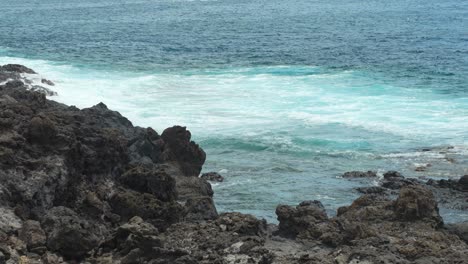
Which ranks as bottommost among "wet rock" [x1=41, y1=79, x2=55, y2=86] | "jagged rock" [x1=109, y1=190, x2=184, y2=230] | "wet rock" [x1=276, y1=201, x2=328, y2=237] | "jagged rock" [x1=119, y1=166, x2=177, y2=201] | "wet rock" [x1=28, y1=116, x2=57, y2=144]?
"wet rock" [x1=276, y1=201, x2=328, y2=237]

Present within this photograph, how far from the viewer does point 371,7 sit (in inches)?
3812

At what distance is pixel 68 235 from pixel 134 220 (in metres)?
1.19

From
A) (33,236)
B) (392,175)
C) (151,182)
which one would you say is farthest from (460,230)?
(33,236)

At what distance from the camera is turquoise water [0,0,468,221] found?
23984mm

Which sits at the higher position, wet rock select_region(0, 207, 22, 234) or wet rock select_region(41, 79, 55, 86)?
wet rock select_region(41, 79, 55, 86)

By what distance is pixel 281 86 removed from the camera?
4072 centimetres

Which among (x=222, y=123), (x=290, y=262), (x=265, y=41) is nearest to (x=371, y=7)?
(x=265, y=41)

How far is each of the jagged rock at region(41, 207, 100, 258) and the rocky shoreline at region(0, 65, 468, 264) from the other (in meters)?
0.02

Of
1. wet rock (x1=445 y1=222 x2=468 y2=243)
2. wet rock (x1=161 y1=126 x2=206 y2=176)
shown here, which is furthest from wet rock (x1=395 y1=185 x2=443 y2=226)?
wet rock (x1=161 y1=126 x2=206 y2=176)

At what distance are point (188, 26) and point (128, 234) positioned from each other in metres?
64.5

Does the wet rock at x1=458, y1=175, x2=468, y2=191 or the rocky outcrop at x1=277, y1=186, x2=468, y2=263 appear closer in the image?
the rocky outcrop at x1=277, y1=186, x2=468, y2=263

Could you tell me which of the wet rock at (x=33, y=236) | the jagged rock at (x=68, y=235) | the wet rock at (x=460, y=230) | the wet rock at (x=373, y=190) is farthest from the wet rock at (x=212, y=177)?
the wet rock at (x=33, y=236)

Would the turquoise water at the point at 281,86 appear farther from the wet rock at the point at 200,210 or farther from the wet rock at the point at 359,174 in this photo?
the wet rock at the point at 200,210

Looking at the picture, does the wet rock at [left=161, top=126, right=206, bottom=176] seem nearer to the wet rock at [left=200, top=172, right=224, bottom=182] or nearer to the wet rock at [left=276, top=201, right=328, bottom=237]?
the wet rock at [left=200, top=172, right=224, bottom=182]
